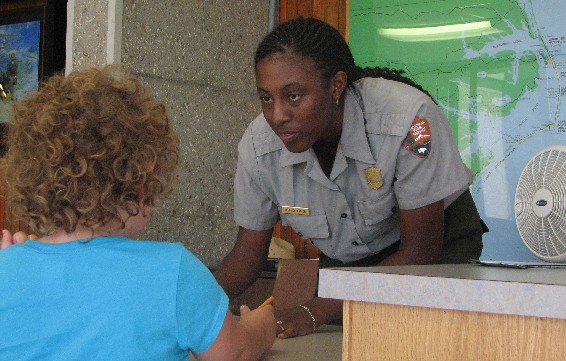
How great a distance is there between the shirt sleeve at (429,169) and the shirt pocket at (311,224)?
0.22 metres

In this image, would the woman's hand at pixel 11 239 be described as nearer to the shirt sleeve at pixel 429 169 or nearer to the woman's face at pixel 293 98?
the woman's face at pixel 293 98

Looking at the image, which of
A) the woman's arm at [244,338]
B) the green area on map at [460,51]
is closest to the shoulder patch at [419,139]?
the woman's arm at [244,338]

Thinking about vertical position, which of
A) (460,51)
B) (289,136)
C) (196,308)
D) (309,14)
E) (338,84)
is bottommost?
(196,308)

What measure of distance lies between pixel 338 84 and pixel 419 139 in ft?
0.74

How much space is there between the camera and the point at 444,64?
9.83 feet

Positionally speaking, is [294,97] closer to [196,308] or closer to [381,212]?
[381,212]

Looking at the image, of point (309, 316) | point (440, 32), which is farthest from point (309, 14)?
point (309, 316)

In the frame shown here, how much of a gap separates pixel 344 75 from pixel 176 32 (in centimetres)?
94

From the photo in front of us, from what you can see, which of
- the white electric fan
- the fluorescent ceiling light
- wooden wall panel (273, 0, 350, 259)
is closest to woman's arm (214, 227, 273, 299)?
the white electric fan

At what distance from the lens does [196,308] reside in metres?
1.07

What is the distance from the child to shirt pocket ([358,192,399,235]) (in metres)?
0.78

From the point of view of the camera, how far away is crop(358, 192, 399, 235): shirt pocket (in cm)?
186

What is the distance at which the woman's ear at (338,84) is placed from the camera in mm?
1790

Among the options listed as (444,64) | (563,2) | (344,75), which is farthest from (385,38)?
(344,75)
